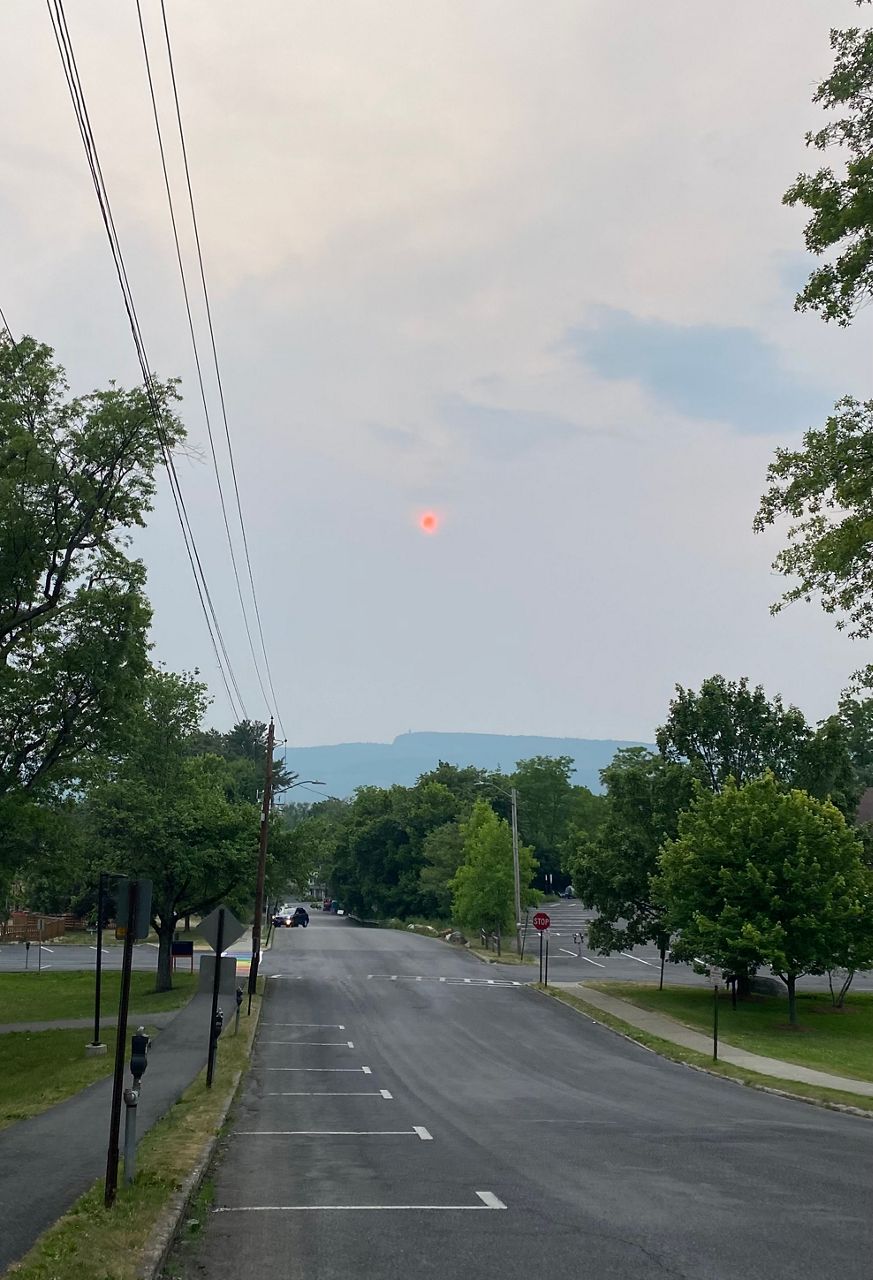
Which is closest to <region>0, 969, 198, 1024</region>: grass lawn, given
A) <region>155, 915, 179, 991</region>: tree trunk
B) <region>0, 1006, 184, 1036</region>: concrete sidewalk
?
<region>155, 915, 179, 991</region>: tree trunk

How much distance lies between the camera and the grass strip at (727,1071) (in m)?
21.6

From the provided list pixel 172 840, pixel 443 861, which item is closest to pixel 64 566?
pixel 172 840

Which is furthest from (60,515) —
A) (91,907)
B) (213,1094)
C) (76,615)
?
(91,907)

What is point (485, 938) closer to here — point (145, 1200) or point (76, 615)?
point (76, 615)

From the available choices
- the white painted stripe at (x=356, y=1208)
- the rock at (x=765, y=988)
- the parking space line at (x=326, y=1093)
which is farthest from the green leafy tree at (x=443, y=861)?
the white painted stripe at (x=356, y=1208)

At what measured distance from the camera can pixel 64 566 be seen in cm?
2731

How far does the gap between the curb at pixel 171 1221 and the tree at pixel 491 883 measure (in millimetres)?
50224

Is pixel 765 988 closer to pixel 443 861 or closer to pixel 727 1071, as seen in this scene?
pixel 727 1071

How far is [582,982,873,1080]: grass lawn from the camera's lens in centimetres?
3094

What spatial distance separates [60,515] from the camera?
27078mm

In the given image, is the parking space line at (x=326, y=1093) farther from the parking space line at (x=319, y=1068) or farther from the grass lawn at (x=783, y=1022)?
the grass lawn at (x=783, y=1022)

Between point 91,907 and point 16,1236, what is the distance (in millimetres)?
73945

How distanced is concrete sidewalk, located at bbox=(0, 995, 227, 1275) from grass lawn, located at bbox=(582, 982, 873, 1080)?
1615cm

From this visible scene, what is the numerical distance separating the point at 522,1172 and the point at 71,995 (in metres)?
33.9
